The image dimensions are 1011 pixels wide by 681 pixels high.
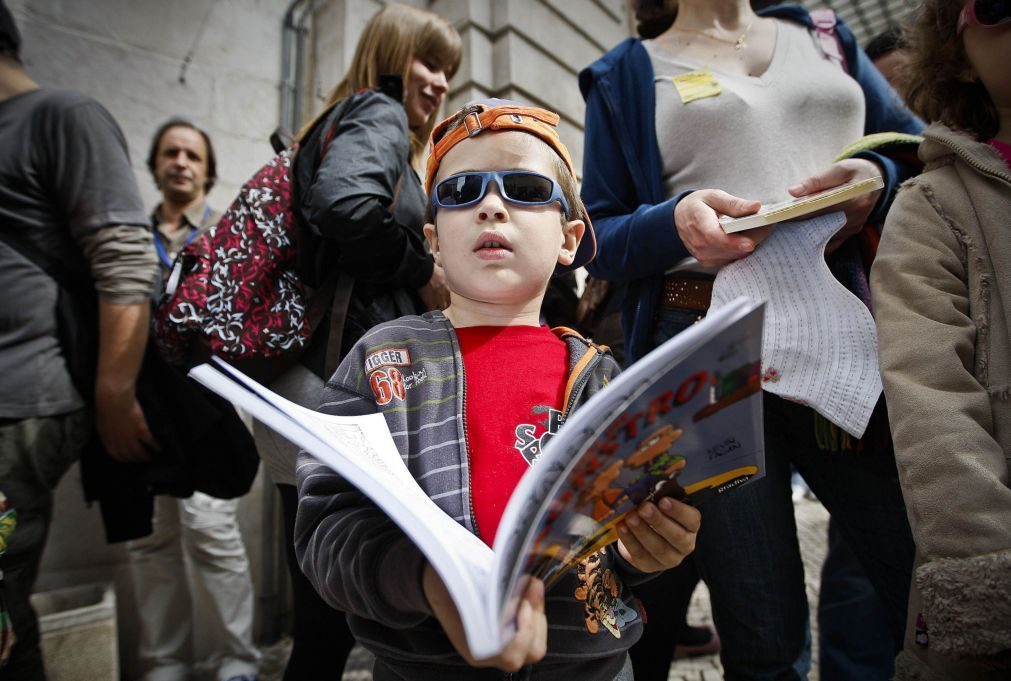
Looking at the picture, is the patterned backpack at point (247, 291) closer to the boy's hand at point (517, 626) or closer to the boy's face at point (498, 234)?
the boy's face at point (498, 234)

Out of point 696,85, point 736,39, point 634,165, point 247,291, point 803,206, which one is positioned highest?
point 736,39

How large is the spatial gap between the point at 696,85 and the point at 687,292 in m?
0.49

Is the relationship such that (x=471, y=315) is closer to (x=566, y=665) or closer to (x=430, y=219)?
(x=430, y=219)

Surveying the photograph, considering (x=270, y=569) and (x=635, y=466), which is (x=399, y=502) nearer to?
(x=635, y=466)

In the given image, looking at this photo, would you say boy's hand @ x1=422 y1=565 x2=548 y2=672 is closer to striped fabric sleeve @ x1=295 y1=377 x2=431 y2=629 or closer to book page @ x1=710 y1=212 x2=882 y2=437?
striped fabric sleeve @ x1=295 y1=377 x2=431 y2=629

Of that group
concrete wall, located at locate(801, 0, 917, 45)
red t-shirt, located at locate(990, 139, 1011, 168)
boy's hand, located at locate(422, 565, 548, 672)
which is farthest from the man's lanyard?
concrete wall, located at locate(801, 0, 917, 45)

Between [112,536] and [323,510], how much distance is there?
1553mm

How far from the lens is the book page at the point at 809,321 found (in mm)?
1072

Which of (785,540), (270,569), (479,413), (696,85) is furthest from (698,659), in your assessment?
(696,85)

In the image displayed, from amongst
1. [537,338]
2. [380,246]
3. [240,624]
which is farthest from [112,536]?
[537,338]

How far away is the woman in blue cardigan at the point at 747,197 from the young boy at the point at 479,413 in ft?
0.92

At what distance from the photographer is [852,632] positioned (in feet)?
5.78

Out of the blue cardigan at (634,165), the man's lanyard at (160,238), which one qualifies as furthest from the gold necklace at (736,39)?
the man's lanyard at (160,238)

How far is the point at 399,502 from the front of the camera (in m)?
0.55
